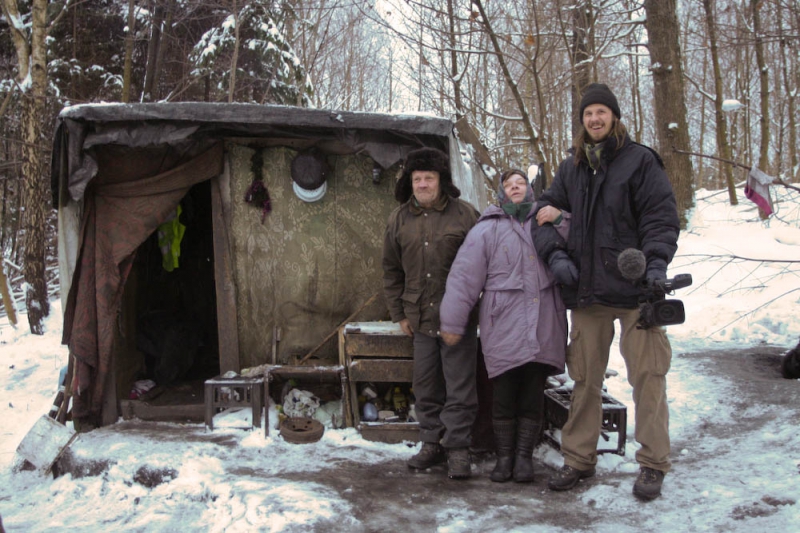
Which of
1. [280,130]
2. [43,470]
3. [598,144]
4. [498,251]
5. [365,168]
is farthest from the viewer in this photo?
[365,168]

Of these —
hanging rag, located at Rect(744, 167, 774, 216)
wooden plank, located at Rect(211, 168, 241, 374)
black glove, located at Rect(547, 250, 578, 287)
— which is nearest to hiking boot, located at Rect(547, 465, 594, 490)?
black glove, located at Rect(547, 250, 578, 287)

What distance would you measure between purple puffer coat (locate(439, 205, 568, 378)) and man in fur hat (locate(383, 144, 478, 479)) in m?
0.20

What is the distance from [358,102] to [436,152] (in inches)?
663

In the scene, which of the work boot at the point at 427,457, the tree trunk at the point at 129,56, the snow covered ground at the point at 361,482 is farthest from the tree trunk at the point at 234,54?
the work boot at the point at 427,457

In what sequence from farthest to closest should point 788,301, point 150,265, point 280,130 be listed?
point 788,301, point 150,265, point 280,130

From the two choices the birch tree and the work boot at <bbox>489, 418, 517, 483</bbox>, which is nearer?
the work boot at <bbox>489, 418, 517, 483</bbox>

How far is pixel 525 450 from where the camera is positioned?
140 inches

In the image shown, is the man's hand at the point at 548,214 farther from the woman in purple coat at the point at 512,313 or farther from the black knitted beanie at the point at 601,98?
the black knitted beanie at the point at 601,98

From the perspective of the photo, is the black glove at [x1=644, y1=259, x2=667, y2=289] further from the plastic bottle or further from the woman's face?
the plastic bottle

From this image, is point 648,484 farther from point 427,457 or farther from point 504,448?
point 427,457

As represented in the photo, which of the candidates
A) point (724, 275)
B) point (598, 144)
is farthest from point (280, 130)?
point (724, 275)

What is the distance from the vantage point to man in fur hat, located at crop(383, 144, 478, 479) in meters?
3.71

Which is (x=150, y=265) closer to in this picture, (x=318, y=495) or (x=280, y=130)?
(x=280, y=130)

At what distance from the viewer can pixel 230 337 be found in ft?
16.3
